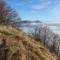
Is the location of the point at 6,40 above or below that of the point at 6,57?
above

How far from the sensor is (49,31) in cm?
3141

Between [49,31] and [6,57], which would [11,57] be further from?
[49,31]

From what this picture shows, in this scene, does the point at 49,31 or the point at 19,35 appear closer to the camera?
the point at 19,35

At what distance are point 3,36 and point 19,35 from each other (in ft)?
1.91

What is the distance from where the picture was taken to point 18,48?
6543 mm

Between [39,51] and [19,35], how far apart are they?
33.3 inches

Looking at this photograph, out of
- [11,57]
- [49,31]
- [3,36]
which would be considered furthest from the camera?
[49,31]

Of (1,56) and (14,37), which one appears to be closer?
(1,56)

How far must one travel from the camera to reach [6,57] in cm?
638

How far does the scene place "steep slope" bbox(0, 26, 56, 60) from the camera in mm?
6422

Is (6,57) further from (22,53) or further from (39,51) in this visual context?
(39,51)

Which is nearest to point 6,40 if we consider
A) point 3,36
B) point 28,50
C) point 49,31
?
point 3,36

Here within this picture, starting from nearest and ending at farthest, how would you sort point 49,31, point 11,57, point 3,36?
1. point 11,57
2. point 3,36
3. point 49,31

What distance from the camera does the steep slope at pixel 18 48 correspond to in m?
6.42
